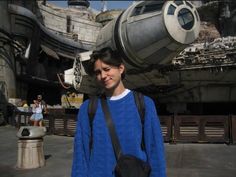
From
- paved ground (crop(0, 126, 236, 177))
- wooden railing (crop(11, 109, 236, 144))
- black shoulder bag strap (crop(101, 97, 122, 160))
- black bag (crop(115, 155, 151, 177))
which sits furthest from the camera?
wooden railing (crop(11, 109, 236, 144))

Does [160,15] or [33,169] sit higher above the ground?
[160,15]

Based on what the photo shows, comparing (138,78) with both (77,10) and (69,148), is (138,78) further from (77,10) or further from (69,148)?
(77,10)

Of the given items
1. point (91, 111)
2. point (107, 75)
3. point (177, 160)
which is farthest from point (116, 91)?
point (177, 160)

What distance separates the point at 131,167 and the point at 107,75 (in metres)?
0.86

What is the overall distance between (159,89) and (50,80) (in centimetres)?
2461

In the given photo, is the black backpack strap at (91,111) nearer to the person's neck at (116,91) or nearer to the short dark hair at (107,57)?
the person's neck at (116,91)

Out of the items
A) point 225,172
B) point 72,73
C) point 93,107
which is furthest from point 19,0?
point 93,107

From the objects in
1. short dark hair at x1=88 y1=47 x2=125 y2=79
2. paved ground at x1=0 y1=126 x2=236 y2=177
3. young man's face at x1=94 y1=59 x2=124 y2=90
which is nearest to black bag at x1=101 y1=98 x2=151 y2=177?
young man's face at x1=94 y1=59 x2=124 y2=90

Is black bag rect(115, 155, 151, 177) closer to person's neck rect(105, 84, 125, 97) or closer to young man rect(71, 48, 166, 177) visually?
young man rect(71, 48, 166, 177)

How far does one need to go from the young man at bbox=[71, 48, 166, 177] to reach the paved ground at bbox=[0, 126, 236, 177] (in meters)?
4.69

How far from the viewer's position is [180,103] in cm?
1691

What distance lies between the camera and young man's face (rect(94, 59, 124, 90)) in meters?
3.02

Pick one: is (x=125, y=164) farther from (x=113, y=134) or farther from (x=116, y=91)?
(x=116, y=91)

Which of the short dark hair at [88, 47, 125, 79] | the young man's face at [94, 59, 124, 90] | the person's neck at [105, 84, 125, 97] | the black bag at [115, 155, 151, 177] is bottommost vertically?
the black bag at [115, 155, 151, 177]
